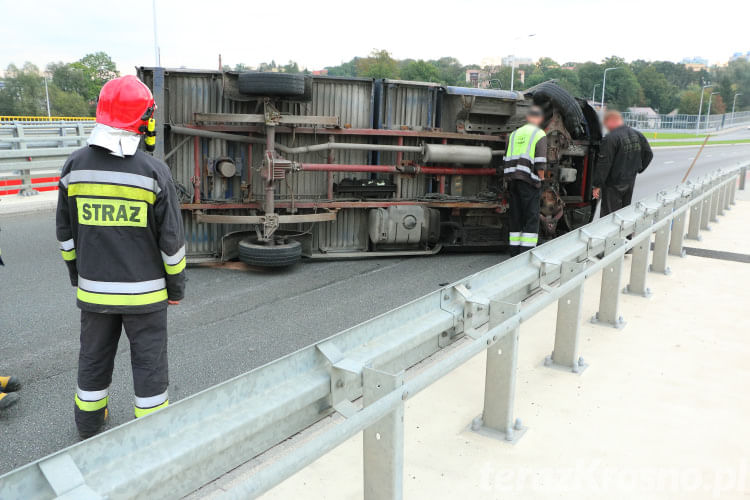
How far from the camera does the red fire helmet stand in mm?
3283

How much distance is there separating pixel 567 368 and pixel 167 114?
5.63 metres

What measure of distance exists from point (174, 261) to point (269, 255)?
402 centimetres

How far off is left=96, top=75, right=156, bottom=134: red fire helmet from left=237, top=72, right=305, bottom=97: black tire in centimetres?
414

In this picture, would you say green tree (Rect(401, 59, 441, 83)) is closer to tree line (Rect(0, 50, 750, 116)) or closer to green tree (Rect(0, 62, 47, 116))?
tree line (Rect(0, 50, 750, 116))

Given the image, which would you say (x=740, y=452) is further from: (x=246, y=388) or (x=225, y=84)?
(x=225, y=84)

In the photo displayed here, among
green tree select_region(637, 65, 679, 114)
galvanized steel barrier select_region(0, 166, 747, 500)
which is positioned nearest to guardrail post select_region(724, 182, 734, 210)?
galvanized steel barrier select_region(0, 166, 747, 500)

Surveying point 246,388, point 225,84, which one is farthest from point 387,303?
point 246,388

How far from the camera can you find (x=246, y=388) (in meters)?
2.05

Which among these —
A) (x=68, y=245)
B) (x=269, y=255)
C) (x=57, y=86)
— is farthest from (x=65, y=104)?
(x=68, y=245)

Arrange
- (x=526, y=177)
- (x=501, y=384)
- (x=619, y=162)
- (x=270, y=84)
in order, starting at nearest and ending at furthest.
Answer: (x=501, y=384) < (x=270, y=84) < (x=526, y=177) < (x=619, y=162)

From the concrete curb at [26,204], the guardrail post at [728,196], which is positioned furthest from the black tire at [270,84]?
the guardrail post at [728,196]

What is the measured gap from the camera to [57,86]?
77.3 meters

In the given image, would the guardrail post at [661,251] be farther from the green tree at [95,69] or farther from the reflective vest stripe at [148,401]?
the green tree at [95,69]

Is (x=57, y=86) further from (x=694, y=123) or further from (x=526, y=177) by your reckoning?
(x=526, y=177)
